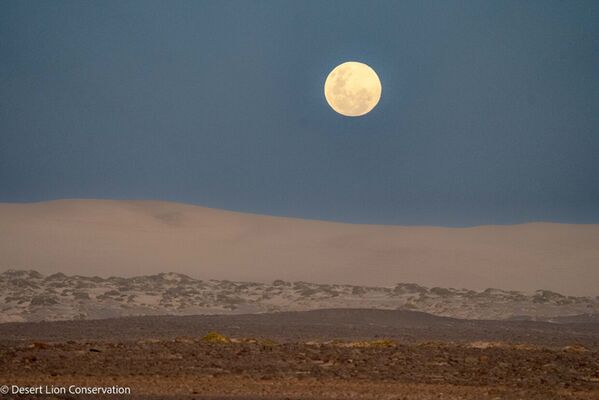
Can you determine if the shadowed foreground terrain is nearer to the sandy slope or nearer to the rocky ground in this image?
the rocky ground

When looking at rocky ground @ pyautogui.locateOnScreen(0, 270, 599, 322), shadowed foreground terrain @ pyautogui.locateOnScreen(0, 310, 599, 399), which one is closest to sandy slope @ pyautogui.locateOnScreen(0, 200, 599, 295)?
rocky ground @ pyautogui.locateOnScreen(0, 270, 599, 322)

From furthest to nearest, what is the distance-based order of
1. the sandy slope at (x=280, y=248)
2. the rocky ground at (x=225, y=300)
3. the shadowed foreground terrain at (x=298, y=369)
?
the sandy slope at (x=280, y=248) < the rocky ground at (x=225, y=300) < the shadowed foreground terrain at (x=298, y=369)

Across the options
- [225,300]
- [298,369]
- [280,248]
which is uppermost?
[280,248]

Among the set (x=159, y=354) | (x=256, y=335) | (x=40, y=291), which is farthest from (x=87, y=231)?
(x=159, y=354)

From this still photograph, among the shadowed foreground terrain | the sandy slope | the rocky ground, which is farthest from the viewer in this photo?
the sandy slope

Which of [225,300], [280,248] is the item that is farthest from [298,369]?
[280,248]

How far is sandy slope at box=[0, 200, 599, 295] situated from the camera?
162ft

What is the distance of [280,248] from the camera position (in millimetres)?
62812

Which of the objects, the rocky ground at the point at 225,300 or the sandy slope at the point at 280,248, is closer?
the rocky ground at the point at 225,300

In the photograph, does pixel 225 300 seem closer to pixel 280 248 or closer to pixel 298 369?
pixel 298 369

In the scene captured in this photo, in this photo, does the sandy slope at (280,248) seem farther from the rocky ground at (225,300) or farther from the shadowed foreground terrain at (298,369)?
the shadowed foreground terrain at (298,369)

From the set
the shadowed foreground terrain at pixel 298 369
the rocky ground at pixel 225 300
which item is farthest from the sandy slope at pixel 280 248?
the shadowed foreground terrain at pixel 298 369

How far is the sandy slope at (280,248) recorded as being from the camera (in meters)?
49.4

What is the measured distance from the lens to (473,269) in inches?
2083
